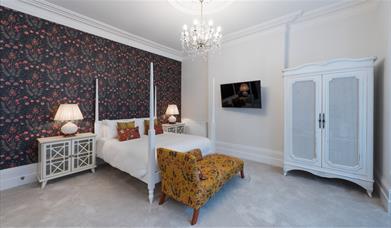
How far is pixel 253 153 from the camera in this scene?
4.07 m

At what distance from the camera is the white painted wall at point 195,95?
5.14 m

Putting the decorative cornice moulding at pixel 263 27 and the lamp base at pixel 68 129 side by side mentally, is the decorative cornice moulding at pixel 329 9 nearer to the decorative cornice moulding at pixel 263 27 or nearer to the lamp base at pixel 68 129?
the decorative cornice moulding at pixel 263 27

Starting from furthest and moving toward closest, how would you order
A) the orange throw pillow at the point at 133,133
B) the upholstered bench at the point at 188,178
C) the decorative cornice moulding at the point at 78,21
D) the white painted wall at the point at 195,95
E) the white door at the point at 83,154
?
1. the white painted wall at the point at 195,95
2. the orange throw pillow at the point at 133,133
3. the white door at the point at 83,154
4. the decorative cornice moulding at the point at 78,21
5. the upholstered bench at the point at 188,178

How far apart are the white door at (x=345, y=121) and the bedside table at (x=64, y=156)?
4137 mm

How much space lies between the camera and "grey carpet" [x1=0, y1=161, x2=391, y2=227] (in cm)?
191

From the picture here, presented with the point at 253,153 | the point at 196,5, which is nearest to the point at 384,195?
the point at 253,153

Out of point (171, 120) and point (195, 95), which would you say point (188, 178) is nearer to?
point (171, 120)

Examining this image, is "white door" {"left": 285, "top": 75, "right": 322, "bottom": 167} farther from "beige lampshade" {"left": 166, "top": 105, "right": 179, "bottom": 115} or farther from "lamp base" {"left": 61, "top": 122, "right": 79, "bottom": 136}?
"lamp base" {"left": 61, "top": 122, "right": 79, "bottom": 136}

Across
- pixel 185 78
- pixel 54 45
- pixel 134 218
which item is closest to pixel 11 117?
pixel 54 45

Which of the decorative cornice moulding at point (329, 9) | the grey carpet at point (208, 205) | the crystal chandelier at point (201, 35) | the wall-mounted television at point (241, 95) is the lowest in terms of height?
the grey carpet at point (208, 205)

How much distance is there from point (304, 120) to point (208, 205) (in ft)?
7.15

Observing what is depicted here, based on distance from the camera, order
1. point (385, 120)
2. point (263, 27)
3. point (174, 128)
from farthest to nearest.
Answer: point (174, 128), point (263, 27), point (385, 120)

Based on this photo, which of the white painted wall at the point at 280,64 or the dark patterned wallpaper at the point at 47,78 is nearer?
the white painted wall at the point at 280,64

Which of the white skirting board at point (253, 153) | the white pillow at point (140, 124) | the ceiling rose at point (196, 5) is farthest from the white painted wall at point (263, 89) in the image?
the white pillow at point (140, 124)
